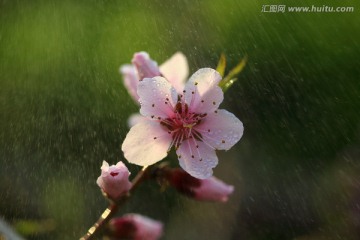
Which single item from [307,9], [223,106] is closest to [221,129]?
[223,106]

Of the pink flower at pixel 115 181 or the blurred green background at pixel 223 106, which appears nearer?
the pink flower at pixel 115 181

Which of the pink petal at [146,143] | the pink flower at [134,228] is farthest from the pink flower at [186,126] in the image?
the pink flower at [134,228]

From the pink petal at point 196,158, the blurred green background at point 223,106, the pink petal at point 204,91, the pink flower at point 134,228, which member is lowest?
the blurred green background at point 223,106

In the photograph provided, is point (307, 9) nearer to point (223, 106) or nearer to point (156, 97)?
point (223, 106)

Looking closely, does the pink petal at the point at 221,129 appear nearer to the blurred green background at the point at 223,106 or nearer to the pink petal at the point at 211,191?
the pink petal at the point at 211,191

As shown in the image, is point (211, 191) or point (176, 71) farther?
point (176, 71)

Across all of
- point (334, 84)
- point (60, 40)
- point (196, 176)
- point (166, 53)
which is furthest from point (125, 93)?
point (196, 176)

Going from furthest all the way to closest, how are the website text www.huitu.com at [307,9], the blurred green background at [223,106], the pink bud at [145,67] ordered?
1. the website text www.huitu.com at [307,9]
2. the blurred green background at [223,106]
3. the pink bud at [145,67]
